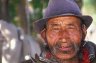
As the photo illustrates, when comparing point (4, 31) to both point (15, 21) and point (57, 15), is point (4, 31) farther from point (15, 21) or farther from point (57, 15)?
point (15, 21)

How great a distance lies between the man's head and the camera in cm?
389

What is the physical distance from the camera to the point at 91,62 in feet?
13.1

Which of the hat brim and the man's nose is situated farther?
the hat brim

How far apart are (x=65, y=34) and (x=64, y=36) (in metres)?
0.03

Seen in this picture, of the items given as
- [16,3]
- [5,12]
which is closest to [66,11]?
[5,12]

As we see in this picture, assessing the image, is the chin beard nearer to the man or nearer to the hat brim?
the man

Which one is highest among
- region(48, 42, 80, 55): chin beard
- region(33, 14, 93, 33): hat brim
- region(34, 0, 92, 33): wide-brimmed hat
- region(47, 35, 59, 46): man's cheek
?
region(34, 0, 92, 33): wide-brimmed hat

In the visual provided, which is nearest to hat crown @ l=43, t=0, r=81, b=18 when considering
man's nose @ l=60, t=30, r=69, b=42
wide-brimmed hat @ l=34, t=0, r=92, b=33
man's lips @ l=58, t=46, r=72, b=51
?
wide-brimmed hat @ l=34, t=0, r=92, b=33

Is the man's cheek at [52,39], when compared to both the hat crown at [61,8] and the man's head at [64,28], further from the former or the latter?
the hat crown at [61,8]

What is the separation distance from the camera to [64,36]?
12.7 ft

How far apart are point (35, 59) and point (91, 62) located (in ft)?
1.73

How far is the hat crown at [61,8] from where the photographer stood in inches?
154

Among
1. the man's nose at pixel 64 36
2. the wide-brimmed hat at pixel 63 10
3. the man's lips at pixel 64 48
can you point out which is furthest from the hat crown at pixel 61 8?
the man's lips at pixel 64 48

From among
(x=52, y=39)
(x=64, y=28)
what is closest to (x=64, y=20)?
(x=64, y=28)
